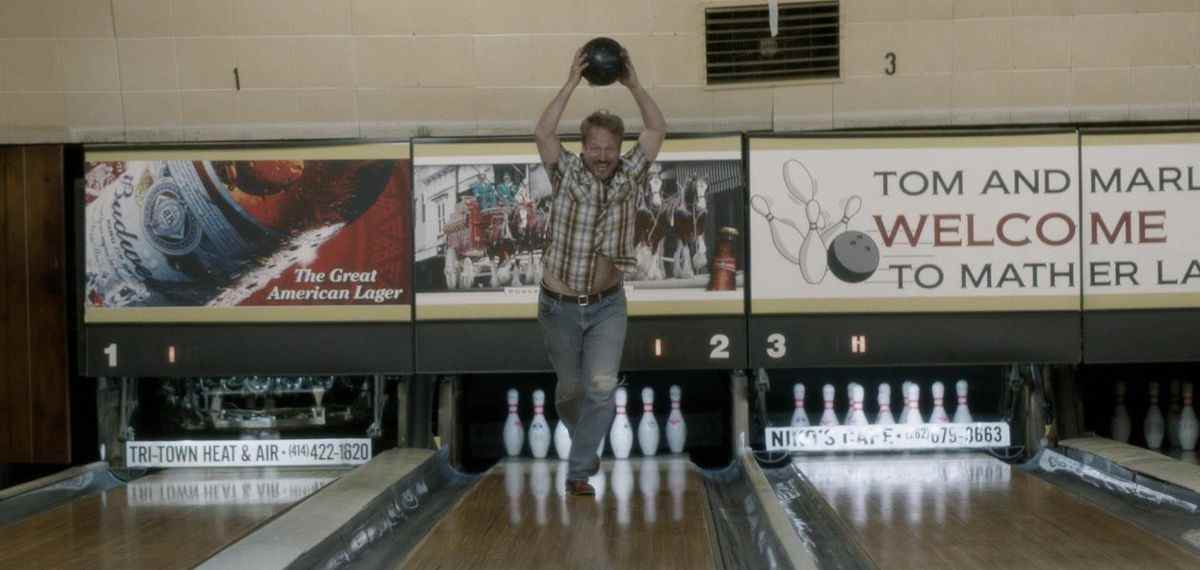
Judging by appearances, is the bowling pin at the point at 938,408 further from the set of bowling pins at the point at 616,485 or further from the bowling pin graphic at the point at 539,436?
the bowling pin graphic at the point at 539,436

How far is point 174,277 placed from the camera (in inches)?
178

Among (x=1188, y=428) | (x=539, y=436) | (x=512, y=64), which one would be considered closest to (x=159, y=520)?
(x=539, y=436)

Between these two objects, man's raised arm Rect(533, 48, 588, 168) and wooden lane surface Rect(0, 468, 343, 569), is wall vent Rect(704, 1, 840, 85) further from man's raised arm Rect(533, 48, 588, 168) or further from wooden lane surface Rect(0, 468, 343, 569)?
wooden lane surface Rect(0, 468, 343, 569)

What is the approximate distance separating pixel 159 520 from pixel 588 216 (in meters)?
1.48

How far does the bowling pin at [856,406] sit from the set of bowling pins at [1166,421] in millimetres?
958

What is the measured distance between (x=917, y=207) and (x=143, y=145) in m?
→ 2.71

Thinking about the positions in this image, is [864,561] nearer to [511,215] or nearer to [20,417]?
[511,215]

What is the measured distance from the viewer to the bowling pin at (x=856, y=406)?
462 cm

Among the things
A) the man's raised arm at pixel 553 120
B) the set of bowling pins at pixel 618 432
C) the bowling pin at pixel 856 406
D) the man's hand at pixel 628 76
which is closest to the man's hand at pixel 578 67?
the man's raised arm at pixel 553 120

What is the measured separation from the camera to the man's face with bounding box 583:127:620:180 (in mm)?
3607

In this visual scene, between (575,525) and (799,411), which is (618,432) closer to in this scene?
(799,411)

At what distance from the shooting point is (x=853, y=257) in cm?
449

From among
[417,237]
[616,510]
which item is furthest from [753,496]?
[417,237]

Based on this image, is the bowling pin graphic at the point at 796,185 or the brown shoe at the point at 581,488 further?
the bowling pin graphic at the point at 796,185
